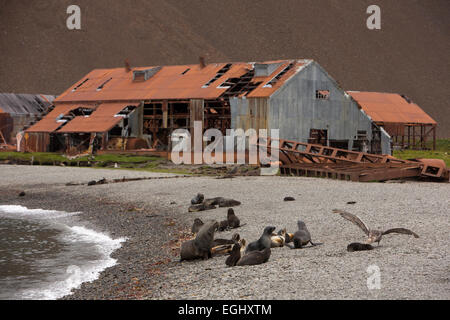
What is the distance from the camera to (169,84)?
49.4 metres

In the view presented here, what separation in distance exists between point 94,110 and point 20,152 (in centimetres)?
734

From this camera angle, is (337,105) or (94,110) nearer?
(337,105)

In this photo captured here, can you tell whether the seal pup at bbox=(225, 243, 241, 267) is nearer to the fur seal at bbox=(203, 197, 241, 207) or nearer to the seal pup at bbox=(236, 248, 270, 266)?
the seal pup at bbox=(236, 248, 270, 266)

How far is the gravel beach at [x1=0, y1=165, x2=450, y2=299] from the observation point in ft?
32.5

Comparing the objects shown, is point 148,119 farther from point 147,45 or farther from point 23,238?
point 147,45

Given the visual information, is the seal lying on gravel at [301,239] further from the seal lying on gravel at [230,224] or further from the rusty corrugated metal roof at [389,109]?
the rusty corrugated metal roof at [389,109]

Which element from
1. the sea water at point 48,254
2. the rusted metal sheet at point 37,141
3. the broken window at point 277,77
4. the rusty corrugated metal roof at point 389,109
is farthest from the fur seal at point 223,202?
the rusty corrugated metal roof at point 389,109

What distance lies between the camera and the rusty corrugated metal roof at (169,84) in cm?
4363

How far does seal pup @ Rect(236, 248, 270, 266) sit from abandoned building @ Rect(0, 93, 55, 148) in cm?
5370

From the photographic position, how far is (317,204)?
20234 millimetres

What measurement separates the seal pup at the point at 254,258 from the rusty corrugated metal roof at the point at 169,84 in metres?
29.0

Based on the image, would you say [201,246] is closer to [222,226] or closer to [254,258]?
[254,258]

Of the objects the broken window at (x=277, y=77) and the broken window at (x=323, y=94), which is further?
the broken window at (x=323, y=94)
